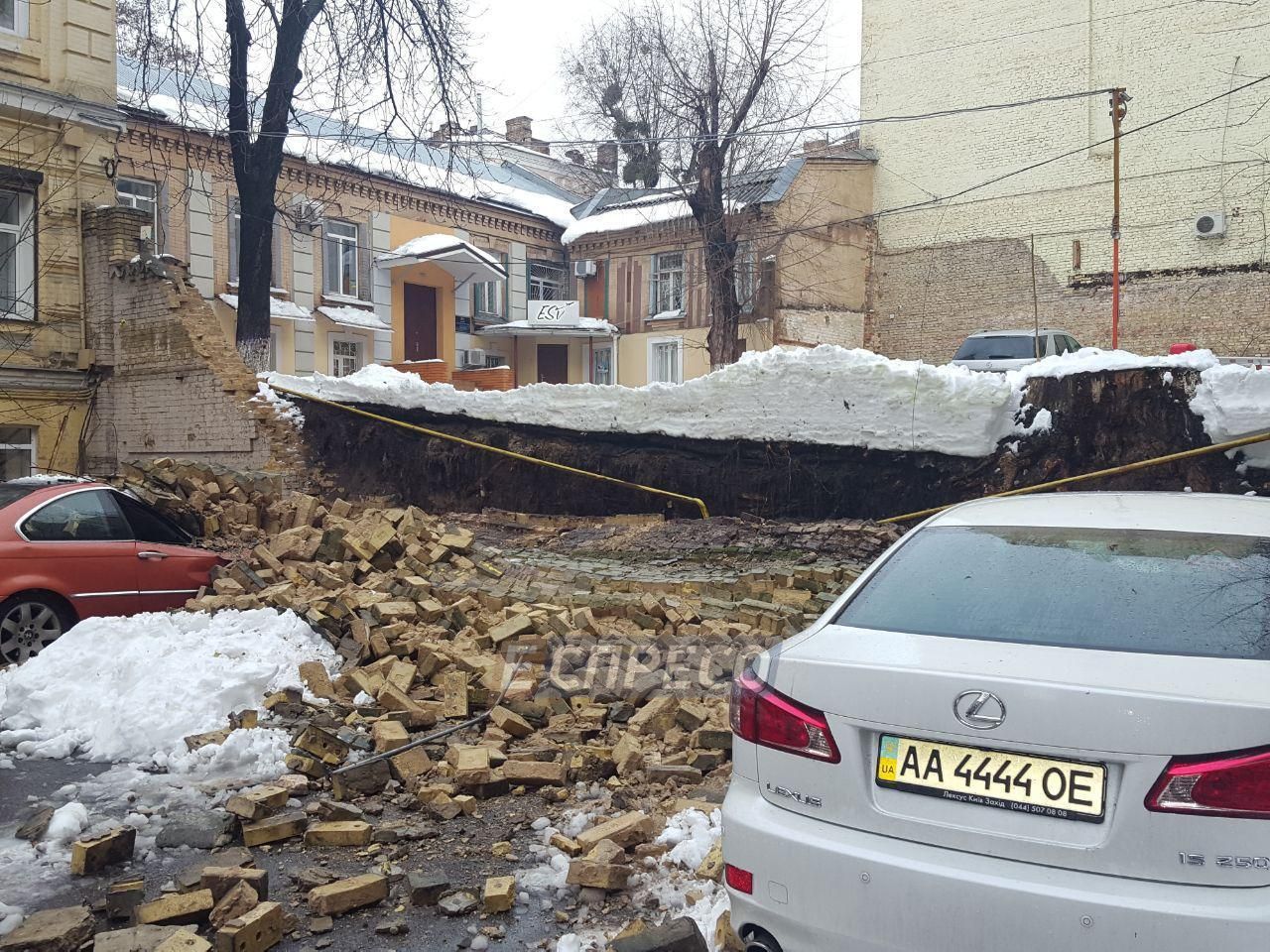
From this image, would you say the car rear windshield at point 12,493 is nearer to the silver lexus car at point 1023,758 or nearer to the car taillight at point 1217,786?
the silver lexus car at point 1023,758

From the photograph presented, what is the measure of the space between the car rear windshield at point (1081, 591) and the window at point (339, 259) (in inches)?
939

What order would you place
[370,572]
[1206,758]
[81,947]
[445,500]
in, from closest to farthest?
[1206,758] → [81,947] → [370,572] → [445,500]

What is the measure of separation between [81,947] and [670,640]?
12.9 feet

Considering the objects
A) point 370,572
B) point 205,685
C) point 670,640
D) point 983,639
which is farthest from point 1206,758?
point 370,572

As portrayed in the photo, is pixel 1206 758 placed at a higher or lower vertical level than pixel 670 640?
higher

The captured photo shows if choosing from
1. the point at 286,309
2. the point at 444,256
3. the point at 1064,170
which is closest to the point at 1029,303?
the point at 1064,170

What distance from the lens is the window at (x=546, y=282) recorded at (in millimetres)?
30688

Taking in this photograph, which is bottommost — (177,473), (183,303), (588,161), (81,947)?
(81,947)

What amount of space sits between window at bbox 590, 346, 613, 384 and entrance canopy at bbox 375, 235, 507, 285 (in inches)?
193

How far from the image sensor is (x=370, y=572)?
323 inches

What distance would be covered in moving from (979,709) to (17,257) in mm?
17182

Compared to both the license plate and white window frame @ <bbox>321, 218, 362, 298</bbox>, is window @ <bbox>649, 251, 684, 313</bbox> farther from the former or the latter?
the license plate

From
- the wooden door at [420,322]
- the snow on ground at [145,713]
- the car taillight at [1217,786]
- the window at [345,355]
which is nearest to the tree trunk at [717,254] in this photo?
the wooden door at [420,322]

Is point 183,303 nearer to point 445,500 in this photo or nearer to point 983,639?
point 445,500
